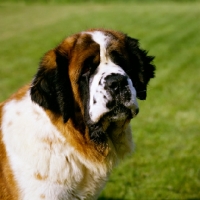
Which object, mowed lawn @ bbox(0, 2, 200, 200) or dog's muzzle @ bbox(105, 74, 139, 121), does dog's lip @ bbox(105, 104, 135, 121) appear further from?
mowed lawn @ bbox(0, 2, 200, 200)

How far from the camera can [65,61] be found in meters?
2.96

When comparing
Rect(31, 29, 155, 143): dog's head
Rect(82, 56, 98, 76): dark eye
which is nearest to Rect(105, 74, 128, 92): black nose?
Rect(31, 29, 155, 143): dog's head

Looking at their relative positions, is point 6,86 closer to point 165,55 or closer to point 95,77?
point 165,55

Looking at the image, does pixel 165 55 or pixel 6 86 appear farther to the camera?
pixel 165 55

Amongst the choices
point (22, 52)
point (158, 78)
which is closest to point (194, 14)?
point (22, 52)

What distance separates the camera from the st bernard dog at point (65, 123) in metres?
2.79

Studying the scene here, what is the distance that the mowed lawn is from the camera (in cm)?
475

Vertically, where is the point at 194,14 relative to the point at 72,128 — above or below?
below

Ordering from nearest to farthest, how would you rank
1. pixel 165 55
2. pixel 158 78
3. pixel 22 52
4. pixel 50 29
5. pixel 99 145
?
1. pixel 99 145
2. pixel 158 78
3. pixel 165 55
4. pixel 22 52
5. pixel 50 29

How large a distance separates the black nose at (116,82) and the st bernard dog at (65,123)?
0.17 ft

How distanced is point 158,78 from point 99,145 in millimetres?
5926

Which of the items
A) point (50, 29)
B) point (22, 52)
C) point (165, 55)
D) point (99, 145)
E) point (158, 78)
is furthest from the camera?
point (50, 29)

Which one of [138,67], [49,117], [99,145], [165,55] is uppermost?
[138,67]

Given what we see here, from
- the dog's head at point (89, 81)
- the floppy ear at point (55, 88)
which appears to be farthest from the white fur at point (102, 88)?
the floppy ear at point (55, 88)
